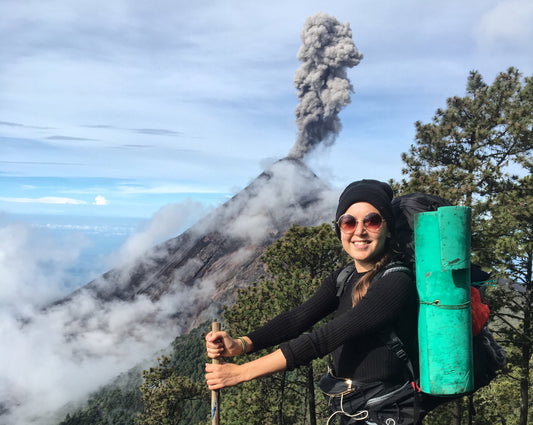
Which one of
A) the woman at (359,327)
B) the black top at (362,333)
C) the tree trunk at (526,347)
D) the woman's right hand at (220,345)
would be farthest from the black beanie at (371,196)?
the tree trunk at (526,347)

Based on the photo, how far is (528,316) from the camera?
15.9m

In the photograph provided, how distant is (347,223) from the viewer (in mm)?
3174

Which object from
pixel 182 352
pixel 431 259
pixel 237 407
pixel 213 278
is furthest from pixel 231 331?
pixel 213 278

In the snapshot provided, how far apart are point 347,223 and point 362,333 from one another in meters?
0.82

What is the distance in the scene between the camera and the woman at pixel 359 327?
107 inches

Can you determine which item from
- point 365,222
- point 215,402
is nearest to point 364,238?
point 365,222

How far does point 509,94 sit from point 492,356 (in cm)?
2240

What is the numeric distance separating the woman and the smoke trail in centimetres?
11248

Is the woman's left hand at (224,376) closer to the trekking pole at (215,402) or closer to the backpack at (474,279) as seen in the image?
the trekking pole at (215,402)

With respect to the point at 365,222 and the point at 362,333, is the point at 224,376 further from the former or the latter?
the point at 365,222

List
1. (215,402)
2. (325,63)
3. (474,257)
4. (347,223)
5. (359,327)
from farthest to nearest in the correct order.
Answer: (325,63) < (474,257) < (347,223) < (215,402) < (359,327)

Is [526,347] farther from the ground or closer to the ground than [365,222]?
closer to the ground

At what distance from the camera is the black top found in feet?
8.87

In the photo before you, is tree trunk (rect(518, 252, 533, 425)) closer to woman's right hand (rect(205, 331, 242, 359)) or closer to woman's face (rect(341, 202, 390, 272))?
woman's face (rect(341, 202, 390, 272))
